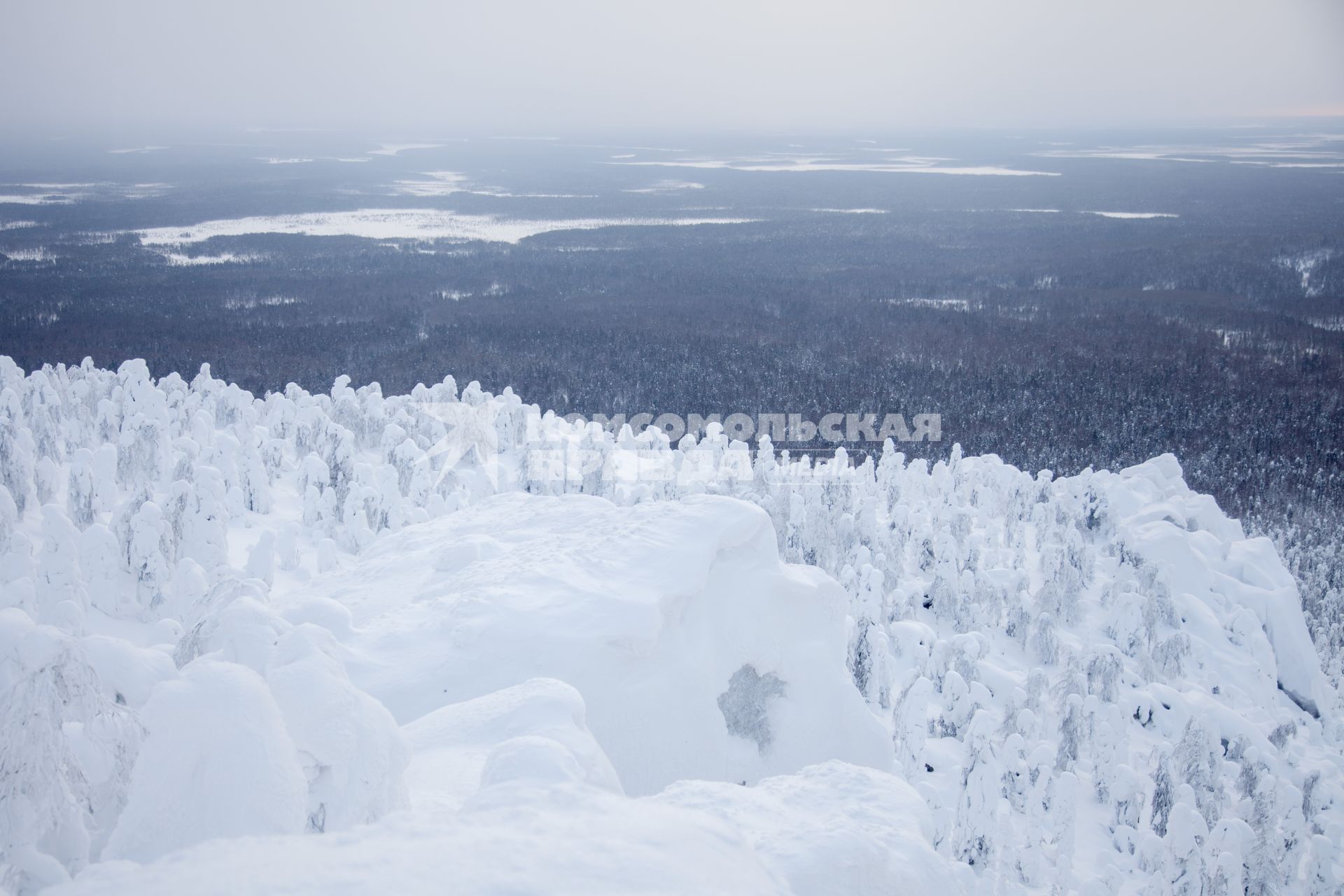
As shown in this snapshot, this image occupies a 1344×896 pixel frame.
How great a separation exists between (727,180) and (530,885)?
122445 millimetres

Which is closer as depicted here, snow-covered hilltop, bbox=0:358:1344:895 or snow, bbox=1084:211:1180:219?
snow-covered hilltop, bbox=0:358:1344:895

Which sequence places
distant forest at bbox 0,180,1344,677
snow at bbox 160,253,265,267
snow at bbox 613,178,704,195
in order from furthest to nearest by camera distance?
snow at bbox 613,178,704,195, snow at bbox 160,253,265,267, distant forest at bbox 0,180,1344,677

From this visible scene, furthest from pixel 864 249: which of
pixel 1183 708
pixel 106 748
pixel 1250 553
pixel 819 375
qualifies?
pixel 106 748

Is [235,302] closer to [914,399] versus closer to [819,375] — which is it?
[819,375]

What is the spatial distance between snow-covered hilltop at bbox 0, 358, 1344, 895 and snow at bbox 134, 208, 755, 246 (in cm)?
5099

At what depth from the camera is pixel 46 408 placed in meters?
14.1

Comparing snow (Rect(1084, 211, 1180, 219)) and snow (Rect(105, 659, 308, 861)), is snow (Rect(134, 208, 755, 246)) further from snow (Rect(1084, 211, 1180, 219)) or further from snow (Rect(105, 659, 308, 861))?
snow (Rect(105, 659, 308, 861))

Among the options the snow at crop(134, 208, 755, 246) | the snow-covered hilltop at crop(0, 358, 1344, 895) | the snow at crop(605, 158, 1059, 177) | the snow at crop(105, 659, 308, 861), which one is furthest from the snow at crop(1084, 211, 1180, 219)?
the snow at crop(105, 659, 308, 861)

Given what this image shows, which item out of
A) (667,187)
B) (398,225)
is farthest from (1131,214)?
(398,225)

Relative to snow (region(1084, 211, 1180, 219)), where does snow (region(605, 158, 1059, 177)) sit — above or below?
above

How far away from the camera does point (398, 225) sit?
231ft

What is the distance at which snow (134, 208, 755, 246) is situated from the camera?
62812mm

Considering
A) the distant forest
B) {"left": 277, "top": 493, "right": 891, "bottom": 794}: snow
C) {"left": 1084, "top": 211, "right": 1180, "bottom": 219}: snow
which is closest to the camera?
{"left": 277, "top": 493, "right": 891, "bottom": 794}: snow

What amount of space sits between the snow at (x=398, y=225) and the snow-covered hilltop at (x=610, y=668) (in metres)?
51.0
